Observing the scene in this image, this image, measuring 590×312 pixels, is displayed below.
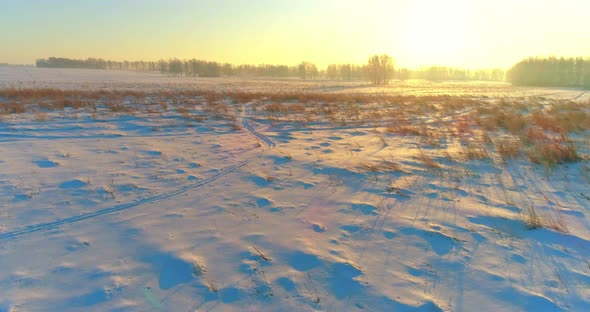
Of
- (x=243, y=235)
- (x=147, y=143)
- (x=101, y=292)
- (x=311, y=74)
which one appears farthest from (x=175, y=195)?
(x=311, y=74)

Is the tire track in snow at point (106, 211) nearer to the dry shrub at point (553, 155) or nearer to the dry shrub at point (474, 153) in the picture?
the dry shrub at point (474, 153)

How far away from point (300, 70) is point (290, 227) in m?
126

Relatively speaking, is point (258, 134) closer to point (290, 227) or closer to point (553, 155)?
point (290, 227)

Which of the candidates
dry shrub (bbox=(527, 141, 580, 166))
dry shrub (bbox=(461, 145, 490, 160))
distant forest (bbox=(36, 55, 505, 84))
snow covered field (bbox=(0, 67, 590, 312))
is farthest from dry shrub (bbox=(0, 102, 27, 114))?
distant forest (bbox=(36, 55, 505, 84))

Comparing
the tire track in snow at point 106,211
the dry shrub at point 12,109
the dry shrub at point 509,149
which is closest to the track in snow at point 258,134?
the tire track in snow at point 106,211

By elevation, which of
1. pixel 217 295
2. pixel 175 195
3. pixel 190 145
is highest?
pixel 190 145

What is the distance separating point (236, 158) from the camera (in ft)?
23.5

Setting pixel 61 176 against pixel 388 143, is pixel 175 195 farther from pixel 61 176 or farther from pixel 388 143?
pixel 388 143

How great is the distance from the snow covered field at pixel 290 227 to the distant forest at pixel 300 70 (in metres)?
80.3

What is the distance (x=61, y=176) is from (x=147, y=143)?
2.87 m

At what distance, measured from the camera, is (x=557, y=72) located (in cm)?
8675

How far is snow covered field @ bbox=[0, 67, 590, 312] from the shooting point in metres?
2.82

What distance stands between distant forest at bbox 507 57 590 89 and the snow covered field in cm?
10290

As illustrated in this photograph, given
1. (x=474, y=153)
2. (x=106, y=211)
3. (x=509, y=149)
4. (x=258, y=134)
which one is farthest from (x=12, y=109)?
(x=509, y=149)
